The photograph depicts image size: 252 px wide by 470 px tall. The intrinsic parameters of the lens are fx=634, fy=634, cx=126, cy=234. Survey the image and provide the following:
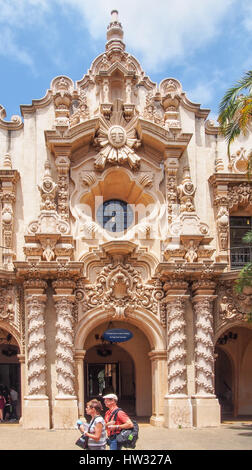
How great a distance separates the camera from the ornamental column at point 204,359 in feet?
68.6

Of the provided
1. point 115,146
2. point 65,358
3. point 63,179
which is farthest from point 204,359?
point 115,146

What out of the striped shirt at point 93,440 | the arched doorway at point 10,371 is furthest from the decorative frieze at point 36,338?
the striped shirt at point 93,440

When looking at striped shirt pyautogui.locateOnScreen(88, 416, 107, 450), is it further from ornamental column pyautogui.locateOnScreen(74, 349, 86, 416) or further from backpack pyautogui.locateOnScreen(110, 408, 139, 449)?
ornamental column pyautogui.locateOnScreen(74, 349, 86, 416)

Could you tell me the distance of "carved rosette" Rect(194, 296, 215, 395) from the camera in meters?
21.3

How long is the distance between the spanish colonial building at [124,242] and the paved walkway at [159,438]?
2.79ft

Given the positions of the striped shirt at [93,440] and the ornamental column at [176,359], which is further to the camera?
the ornamental column at [176,359]

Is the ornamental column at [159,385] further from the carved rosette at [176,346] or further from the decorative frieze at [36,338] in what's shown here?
the decorative frieze at [36,338]

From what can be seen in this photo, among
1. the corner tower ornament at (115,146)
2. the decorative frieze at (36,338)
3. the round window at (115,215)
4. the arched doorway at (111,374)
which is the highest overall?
the corner tower ornament at (115,146)

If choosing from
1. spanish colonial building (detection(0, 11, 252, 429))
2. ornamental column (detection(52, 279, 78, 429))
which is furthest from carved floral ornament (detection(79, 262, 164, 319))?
ornamental column (detection(52, 279, 78, 429))

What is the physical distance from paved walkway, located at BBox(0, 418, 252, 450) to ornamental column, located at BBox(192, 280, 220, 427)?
1.80 ft

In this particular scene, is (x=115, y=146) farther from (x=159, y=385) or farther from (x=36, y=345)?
(x=159, y=385)

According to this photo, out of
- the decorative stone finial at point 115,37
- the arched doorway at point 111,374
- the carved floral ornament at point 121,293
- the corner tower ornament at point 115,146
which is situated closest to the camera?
the carved floral ornament at point 121,293

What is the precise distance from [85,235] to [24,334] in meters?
4.12

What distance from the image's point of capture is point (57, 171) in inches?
915
